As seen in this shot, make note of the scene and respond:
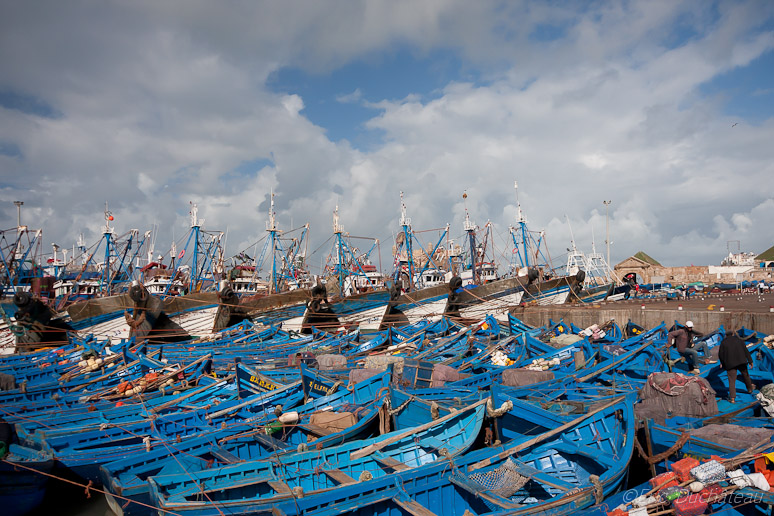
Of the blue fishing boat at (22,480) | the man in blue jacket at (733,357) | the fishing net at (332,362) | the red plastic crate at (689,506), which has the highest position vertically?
the man in blue jacket at (733,357)

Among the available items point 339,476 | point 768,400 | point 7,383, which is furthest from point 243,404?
point 768,400

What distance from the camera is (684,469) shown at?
5980mm

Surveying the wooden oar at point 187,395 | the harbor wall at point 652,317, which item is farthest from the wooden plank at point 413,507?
the harbor wall at point 652,317

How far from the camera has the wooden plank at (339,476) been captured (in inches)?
276

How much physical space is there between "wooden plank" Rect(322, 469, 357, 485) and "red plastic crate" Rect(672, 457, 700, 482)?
4379 millimetres

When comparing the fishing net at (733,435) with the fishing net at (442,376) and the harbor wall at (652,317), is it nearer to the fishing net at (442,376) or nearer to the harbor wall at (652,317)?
the fishing net at (442,376)

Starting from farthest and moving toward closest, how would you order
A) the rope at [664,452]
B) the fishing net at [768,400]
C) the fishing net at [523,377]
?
the fishing net at [523,377] → the fishing net at [768,400] → the rope at [664,452]

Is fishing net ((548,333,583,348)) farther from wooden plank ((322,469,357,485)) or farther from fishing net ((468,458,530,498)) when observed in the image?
wooden plank ((322,469,357,485))

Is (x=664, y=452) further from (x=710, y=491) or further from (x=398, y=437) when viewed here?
(x=398, y=437)

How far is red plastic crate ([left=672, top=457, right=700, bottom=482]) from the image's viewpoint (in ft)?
19.5

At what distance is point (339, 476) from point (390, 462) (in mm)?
937

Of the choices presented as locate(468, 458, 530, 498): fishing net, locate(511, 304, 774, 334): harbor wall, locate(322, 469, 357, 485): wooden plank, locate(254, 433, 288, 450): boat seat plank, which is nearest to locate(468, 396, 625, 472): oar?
locate(468, 458, 530, 498): fishing net

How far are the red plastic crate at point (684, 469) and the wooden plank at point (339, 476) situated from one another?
14.4ft

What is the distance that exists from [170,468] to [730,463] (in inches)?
348
